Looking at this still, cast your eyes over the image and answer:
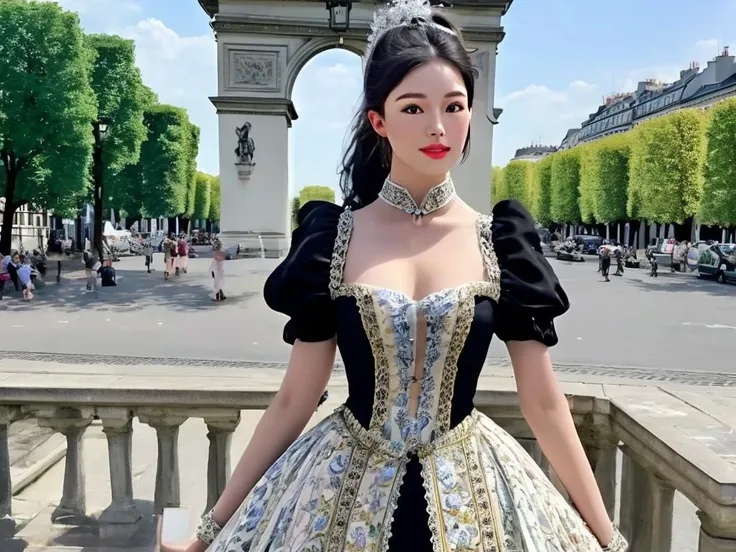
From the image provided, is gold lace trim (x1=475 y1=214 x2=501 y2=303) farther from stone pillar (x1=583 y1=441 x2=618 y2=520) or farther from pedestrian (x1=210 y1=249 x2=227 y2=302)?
pedestrian (x1=210 y1=249 x2=227 y2=302)

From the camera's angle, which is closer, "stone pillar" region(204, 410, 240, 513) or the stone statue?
"stone pillar" region(204, 410, 240, 513)

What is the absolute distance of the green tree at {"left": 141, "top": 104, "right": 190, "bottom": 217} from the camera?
3812 centimetres

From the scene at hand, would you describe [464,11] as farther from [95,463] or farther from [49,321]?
[95,463]

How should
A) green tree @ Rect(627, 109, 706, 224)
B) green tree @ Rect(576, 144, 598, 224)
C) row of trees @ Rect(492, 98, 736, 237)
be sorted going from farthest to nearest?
green tree @ Rect(576, 144, 598, 224)
green tree @ Rect(627, 109, 706, 224)
row of trees @ Rect(492, 98, 736, 237)

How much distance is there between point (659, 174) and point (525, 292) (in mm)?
36123

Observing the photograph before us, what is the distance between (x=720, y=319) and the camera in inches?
577

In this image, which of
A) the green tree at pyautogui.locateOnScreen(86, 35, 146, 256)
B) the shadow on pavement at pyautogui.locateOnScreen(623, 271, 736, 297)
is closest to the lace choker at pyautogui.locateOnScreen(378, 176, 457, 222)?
the shadow on pavement at pyautogui.locateOnScreen(623, 271, 736, 297)

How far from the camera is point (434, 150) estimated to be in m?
1.71

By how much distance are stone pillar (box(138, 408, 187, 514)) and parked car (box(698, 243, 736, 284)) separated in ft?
76.6

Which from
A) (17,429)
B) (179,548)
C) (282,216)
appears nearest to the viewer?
(179,548)

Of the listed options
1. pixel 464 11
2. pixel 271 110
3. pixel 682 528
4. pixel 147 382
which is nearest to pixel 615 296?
pixel 464 11

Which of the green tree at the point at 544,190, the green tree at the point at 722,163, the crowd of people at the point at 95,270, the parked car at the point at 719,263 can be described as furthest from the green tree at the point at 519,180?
the crowd of people at the point at 95,270

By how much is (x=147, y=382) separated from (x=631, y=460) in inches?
70.1

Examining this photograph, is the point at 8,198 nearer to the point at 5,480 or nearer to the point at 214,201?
the point at 5,480
